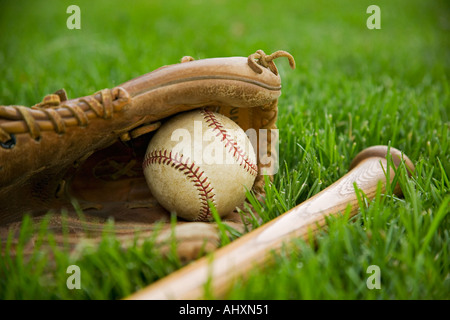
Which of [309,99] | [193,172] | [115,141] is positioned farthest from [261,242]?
[309,99]

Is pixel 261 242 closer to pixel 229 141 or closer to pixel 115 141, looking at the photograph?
pixel 229 141

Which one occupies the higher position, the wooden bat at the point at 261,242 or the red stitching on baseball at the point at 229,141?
the red stitching on baseball at the point at 229,141

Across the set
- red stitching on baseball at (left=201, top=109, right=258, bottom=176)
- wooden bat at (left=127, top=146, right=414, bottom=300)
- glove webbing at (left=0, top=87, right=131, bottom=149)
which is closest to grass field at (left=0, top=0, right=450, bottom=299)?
wooden bat at (left=127, top=146, right=414, bottom=300)

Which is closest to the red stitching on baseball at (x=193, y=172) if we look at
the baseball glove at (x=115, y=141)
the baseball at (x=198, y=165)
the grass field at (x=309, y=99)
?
the baseball at (x=198, y=165)

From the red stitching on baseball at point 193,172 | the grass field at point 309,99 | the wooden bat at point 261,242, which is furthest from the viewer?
the red stitching on baseball at point 193,172

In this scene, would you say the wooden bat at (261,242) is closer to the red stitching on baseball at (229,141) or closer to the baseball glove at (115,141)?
the baseball glove at (115,141)

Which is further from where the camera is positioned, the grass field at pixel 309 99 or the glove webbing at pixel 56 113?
the glove webbing at pixel 56 113
